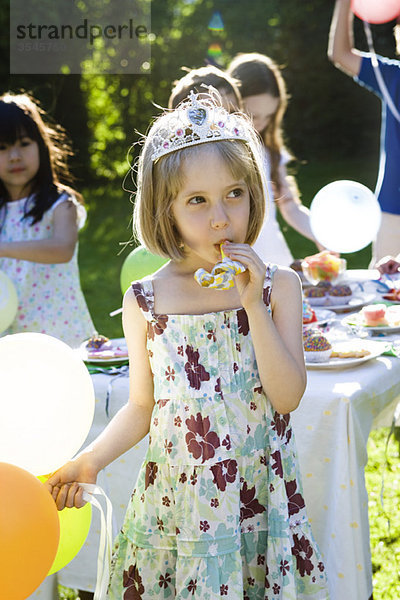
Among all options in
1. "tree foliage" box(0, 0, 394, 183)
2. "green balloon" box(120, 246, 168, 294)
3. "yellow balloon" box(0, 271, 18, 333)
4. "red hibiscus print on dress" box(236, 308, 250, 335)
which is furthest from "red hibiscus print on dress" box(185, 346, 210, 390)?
"tree foliage" box(0, 0, 394, 183)

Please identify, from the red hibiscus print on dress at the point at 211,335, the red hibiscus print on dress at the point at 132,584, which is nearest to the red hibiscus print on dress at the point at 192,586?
the red hibiscus print on dress at the point at 132,584

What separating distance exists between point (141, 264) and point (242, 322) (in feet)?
2.80

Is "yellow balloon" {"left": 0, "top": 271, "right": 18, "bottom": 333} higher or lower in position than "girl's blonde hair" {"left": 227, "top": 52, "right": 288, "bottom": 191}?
lower

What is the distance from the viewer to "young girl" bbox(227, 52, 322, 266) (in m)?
3.73

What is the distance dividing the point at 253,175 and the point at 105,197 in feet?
42.8

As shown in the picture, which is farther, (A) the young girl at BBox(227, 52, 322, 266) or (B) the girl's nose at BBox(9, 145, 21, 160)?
(A) the young girl at BBox(227, 52, 322, 266)

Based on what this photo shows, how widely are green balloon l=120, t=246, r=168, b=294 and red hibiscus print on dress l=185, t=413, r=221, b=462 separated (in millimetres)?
900

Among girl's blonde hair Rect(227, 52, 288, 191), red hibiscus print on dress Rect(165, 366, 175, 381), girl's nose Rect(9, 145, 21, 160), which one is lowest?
red hibiscus print on dress Rect(165, 366, 175, 381)

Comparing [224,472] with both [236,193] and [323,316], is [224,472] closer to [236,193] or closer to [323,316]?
[236,193]

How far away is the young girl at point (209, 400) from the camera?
5.30 ft

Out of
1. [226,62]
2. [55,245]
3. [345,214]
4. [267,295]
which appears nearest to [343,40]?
[345,214]

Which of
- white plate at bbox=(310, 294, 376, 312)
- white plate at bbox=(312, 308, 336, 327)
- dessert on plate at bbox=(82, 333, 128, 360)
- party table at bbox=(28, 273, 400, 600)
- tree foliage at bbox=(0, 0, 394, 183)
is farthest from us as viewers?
tree foliage at bbox=(0, 0, 394, 183)

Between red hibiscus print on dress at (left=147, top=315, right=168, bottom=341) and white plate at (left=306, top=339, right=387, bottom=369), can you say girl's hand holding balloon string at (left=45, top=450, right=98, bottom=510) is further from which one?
white plate at (left=306, top=339, right=387, bottom=369)

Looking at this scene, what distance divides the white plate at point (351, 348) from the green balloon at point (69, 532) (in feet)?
2.96
